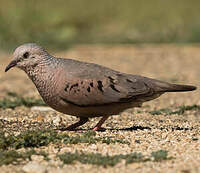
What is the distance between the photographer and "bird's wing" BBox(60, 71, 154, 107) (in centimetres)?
629

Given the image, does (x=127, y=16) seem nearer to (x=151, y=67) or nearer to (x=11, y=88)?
(x=151, y=67)

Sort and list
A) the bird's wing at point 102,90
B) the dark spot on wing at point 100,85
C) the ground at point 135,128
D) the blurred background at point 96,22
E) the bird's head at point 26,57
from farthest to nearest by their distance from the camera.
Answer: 1. the blurred background at point 96,22
2. the bird's head at point 26,57
3. the dark spot on wing at point 100,85
4. the bird's wing at point 102,90
5. the ground at point 135,128

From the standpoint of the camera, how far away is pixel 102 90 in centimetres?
641

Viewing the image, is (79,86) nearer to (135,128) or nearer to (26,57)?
(26,57)

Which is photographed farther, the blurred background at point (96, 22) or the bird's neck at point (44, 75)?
the blurred background at point (96, 22)

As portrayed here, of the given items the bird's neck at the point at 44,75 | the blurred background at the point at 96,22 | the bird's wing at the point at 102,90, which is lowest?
the bird's wing at the point at 102,90

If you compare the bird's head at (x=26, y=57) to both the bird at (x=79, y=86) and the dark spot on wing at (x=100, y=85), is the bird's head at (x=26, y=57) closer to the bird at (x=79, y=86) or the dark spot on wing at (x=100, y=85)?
the bird at (x=79, y=86)

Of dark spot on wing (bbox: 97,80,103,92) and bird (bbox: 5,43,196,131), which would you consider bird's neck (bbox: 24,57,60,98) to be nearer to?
bird (bbox: 5,43,196,131)

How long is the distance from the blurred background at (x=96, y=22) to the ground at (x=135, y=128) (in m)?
2.48

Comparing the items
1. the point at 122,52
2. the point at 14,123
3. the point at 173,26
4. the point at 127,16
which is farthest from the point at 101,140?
the point at 127,16

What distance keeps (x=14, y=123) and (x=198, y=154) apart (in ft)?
8.55

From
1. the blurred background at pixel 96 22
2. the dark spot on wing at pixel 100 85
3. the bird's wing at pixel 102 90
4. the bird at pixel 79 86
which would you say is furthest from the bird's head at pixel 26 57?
the blurred background at pixel 96 22

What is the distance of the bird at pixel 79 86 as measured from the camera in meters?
6.30

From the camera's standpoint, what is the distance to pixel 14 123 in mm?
7000
